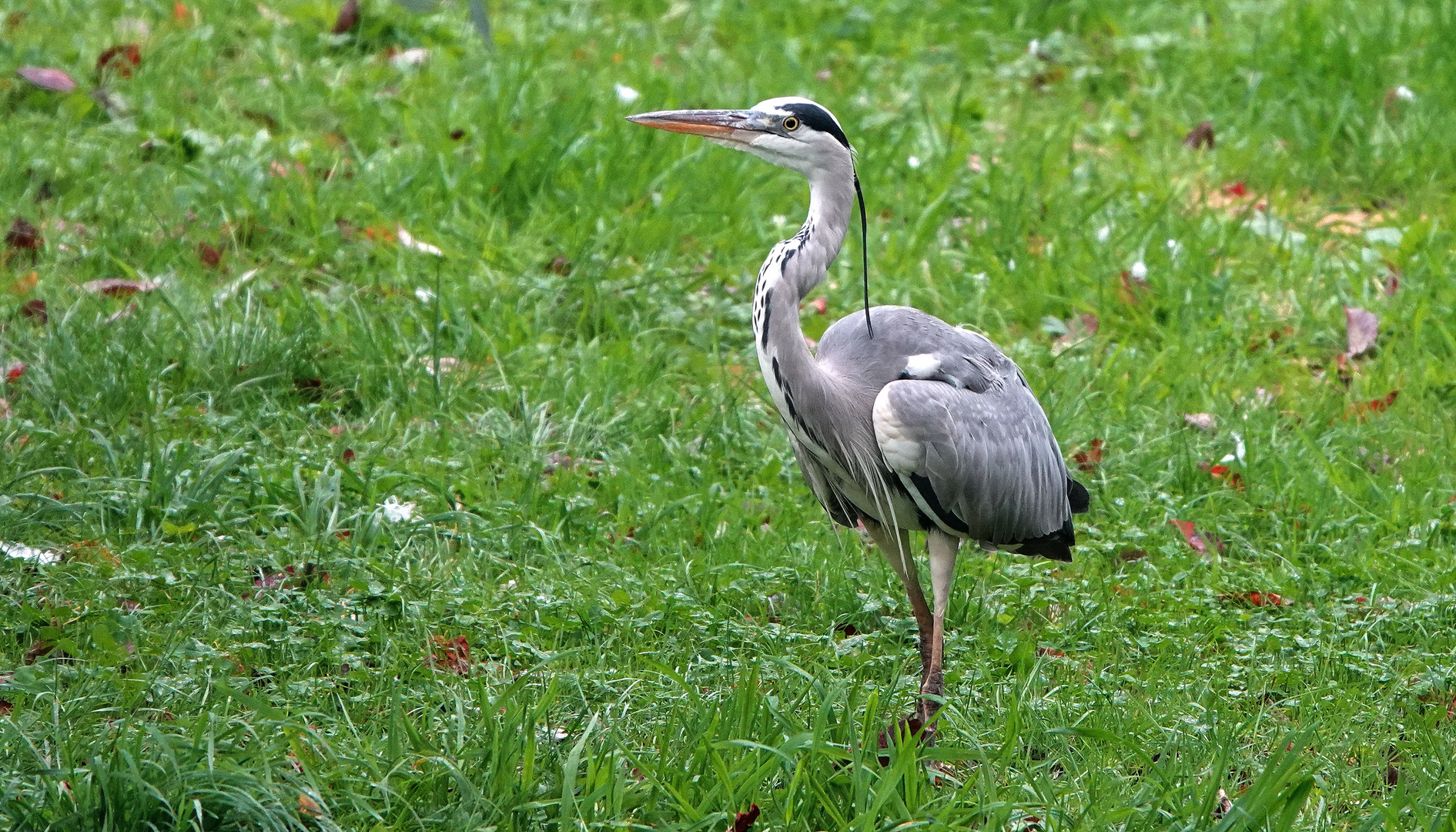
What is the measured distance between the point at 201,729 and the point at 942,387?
2064mm

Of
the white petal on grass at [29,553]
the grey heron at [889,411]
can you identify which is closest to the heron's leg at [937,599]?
the grey heron at [889,411]

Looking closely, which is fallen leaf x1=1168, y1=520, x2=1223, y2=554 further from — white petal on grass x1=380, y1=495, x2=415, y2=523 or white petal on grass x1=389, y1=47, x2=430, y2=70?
white petal on grass x1=389, y1=47, x2=430, y2=70

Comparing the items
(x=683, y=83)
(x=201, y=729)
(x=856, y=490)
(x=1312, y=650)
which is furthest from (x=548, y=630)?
(x=683, y=83)

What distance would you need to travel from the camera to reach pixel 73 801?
2881 mm

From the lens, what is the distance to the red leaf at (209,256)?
5.94 metres

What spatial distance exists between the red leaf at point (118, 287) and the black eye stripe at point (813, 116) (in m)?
2.90

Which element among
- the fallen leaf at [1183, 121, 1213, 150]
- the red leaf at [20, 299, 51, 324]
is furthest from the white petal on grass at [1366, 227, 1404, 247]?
the red leaf at [20, 299, 51, 324]

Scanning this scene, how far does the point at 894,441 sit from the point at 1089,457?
66.4 inches

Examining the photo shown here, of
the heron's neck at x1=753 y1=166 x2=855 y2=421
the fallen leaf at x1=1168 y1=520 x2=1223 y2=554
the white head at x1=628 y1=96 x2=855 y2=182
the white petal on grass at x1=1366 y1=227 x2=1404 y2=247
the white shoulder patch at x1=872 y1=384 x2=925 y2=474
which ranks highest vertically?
the white head at x1=628 y1=96 x2=855 y2=182

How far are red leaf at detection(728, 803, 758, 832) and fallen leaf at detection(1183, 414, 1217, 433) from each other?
9.95 ft

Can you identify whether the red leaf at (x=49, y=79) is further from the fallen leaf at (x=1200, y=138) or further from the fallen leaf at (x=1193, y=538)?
the fallen leaf at (x=1200, y=138)

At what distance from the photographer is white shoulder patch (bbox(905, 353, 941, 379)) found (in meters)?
4.09

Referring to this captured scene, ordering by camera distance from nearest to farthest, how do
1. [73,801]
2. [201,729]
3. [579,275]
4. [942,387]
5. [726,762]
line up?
[73,801] < [201,729] < [726,762] < [942,387] < [579,275]

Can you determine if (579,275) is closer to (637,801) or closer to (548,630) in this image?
(548,630)
